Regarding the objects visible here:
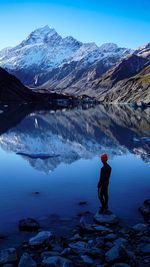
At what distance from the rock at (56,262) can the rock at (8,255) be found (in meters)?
1.50

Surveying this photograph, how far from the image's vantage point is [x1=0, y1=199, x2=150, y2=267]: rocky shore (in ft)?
51.7

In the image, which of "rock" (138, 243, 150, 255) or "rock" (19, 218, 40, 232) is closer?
"rock" (138, 243, 150, 255)

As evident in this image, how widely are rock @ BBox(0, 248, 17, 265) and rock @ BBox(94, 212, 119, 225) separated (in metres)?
5.73

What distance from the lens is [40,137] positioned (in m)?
61.6

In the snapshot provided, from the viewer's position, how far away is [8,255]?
54.2ft

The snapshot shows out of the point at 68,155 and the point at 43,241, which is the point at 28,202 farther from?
the point at 68,155

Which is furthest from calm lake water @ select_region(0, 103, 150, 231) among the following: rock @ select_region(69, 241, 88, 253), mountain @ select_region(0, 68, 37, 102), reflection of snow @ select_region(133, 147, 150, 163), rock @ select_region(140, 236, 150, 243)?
mountain @ select_region(0, 68, 37, 102)

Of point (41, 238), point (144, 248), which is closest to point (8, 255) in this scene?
point (41, 238)

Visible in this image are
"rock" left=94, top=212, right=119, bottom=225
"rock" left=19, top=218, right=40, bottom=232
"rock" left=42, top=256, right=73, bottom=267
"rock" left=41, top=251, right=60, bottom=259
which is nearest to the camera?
"rock" left=42, top=256, right=73, bottom=267

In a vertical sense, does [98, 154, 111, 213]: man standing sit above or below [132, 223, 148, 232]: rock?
above

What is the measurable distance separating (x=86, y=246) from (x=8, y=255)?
3.48 m

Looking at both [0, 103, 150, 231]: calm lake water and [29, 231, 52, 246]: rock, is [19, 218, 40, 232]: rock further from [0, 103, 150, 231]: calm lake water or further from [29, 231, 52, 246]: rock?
[29, 231, 52, 246]: rock

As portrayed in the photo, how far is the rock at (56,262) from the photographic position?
15.2 m

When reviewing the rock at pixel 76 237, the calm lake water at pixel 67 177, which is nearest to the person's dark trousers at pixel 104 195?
the calm lake water at pixel 67 177
